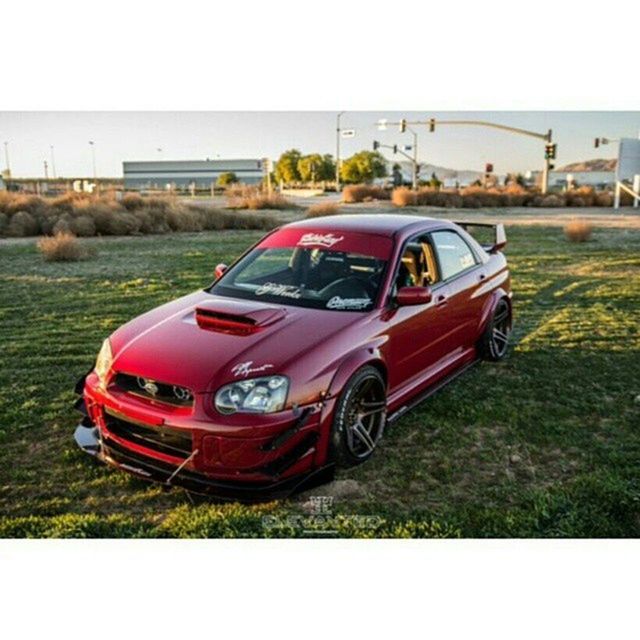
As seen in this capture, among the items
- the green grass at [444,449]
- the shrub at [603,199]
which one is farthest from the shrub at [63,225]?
the shrub at [603,199]

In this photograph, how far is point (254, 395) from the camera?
2.91 metres

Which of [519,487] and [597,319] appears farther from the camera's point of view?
[597,319]

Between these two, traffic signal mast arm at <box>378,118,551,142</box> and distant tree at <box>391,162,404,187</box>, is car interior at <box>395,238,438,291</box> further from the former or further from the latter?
distant tree at <box>391,162,404,187</box>

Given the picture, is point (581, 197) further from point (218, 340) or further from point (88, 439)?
point (88, 439)

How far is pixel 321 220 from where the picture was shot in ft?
14.5

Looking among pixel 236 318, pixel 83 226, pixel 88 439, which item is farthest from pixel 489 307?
pixel 83 226

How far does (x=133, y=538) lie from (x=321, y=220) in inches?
95.3

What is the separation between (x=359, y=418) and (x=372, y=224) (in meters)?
1.48

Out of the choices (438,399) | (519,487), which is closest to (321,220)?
(438,399)

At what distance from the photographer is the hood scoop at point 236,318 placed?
3278 mm

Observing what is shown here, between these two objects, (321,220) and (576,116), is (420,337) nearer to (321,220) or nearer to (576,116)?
(321,220)

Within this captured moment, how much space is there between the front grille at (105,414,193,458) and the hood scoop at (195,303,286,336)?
0.60 m

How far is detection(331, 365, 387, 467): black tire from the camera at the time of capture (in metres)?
3.18

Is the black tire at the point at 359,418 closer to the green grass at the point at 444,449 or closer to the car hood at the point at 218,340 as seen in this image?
the green grass at the point at 444,449
